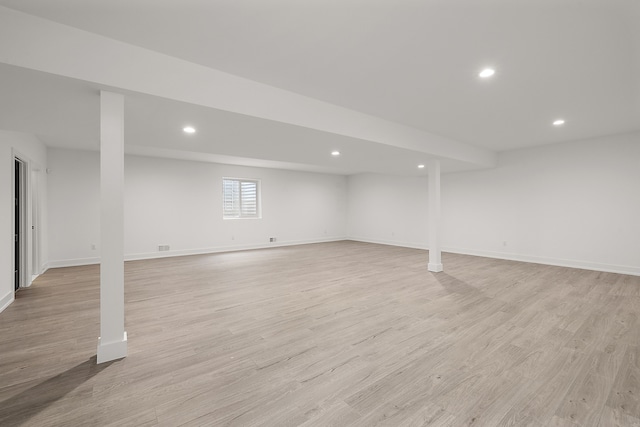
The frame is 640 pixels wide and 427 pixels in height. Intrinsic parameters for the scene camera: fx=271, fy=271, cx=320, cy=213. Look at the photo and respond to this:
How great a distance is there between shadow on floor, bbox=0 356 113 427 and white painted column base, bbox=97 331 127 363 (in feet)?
0.16

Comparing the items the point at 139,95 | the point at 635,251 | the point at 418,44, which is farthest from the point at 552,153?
the point at 139,95

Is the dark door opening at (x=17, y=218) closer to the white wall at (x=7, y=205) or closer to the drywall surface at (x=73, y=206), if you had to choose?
the white wall at (x=7, y=205)

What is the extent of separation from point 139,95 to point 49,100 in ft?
2.87

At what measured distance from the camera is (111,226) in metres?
2.27

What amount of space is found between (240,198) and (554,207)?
26.4 feet

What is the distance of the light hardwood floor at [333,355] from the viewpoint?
66.8 inches


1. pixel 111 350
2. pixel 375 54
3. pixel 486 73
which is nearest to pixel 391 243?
pixel 486 73

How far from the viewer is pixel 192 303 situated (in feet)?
12.1

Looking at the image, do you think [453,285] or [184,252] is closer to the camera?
[453,285]

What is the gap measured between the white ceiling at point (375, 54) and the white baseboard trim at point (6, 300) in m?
2.17

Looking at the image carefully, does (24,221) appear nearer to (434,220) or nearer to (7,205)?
(7,205)

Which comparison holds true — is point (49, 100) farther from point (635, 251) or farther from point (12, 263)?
point (635, 251)

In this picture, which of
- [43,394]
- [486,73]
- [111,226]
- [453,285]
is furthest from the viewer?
[453,285]

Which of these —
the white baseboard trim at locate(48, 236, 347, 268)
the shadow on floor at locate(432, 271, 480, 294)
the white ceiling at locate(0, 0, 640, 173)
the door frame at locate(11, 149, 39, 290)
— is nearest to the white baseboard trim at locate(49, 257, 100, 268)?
the white baseboard trim at locate(48, 236, 347, 268)
